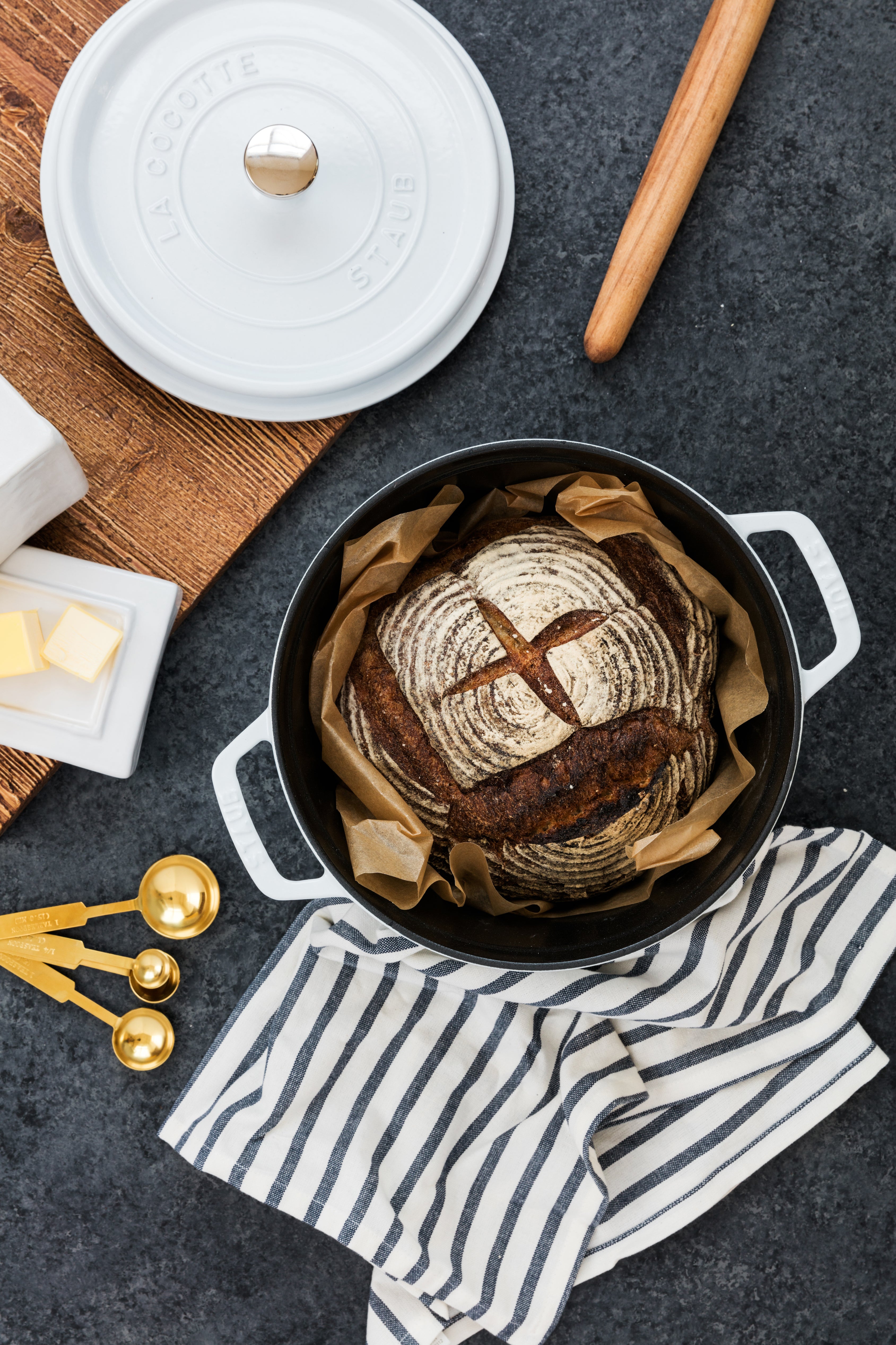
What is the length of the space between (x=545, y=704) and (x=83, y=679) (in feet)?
1.28

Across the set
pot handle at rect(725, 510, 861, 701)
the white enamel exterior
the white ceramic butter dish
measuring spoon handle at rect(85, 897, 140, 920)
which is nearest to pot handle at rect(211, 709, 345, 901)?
the white enamel exterior

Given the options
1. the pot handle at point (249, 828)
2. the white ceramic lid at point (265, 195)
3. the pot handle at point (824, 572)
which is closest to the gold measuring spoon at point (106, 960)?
the pot handle at point (249, 828)

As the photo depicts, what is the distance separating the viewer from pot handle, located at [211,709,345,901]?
735 mm

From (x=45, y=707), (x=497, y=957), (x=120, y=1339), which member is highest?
(x=45, y=707)

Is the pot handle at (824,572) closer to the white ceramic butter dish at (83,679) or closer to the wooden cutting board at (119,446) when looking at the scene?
the wooden cutting board at (119,446)

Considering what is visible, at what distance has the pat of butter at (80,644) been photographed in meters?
0.77

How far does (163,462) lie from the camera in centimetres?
85

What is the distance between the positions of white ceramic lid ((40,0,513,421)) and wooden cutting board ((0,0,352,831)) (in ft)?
0.13

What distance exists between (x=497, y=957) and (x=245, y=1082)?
33 cm

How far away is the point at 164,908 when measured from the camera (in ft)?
2.97

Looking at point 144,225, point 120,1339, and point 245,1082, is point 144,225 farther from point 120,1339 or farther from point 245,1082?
point 120,1339

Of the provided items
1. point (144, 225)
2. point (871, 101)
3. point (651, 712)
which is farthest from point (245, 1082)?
point (871, 101)

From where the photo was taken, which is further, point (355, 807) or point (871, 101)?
point (871, 101)

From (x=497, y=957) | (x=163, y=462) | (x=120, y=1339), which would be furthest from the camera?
(x=120, y=1339)
